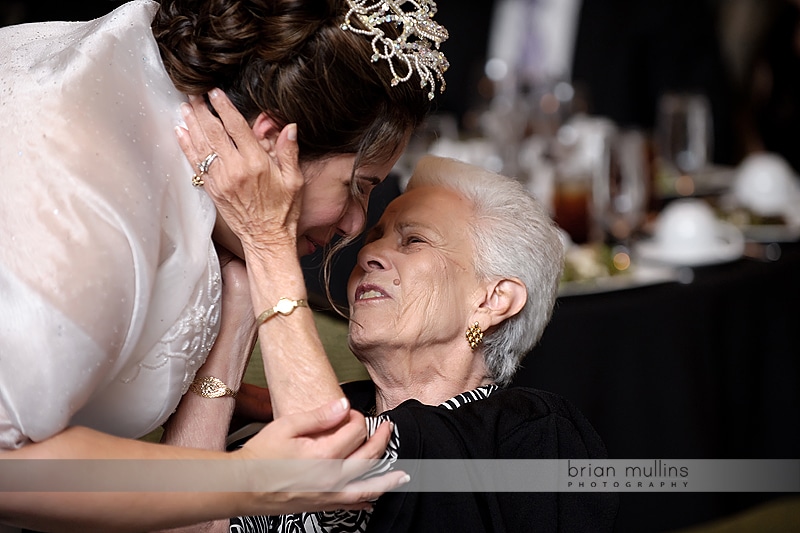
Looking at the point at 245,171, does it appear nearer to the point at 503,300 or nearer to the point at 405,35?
the point at 405,35

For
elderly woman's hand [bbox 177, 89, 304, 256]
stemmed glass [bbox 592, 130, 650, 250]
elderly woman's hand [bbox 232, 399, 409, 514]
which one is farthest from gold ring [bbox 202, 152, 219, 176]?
stemmed glass [bbox 592, 130, 650, 250]

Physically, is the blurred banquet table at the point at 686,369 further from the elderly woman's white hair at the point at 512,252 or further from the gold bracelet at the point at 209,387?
the gold bracelet at the point at 209,387

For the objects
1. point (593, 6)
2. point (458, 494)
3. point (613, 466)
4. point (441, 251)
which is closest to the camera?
point (458, 494)

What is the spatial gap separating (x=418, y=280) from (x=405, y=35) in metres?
0.49

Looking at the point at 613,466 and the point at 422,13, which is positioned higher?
the point at 422,13

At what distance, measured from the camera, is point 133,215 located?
123 centimetres

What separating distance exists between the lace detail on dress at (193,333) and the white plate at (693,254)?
1651 mm

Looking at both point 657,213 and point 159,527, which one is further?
point 657,213

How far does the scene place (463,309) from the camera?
1742mm

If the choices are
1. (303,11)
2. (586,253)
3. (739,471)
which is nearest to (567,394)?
(586,253)

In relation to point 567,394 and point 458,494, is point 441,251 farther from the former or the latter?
point 567,394

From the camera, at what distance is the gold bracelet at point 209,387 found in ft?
5.25

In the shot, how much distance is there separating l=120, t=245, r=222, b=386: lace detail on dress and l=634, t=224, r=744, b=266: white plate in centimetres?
165

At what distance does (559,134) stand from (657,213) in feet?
1.58
